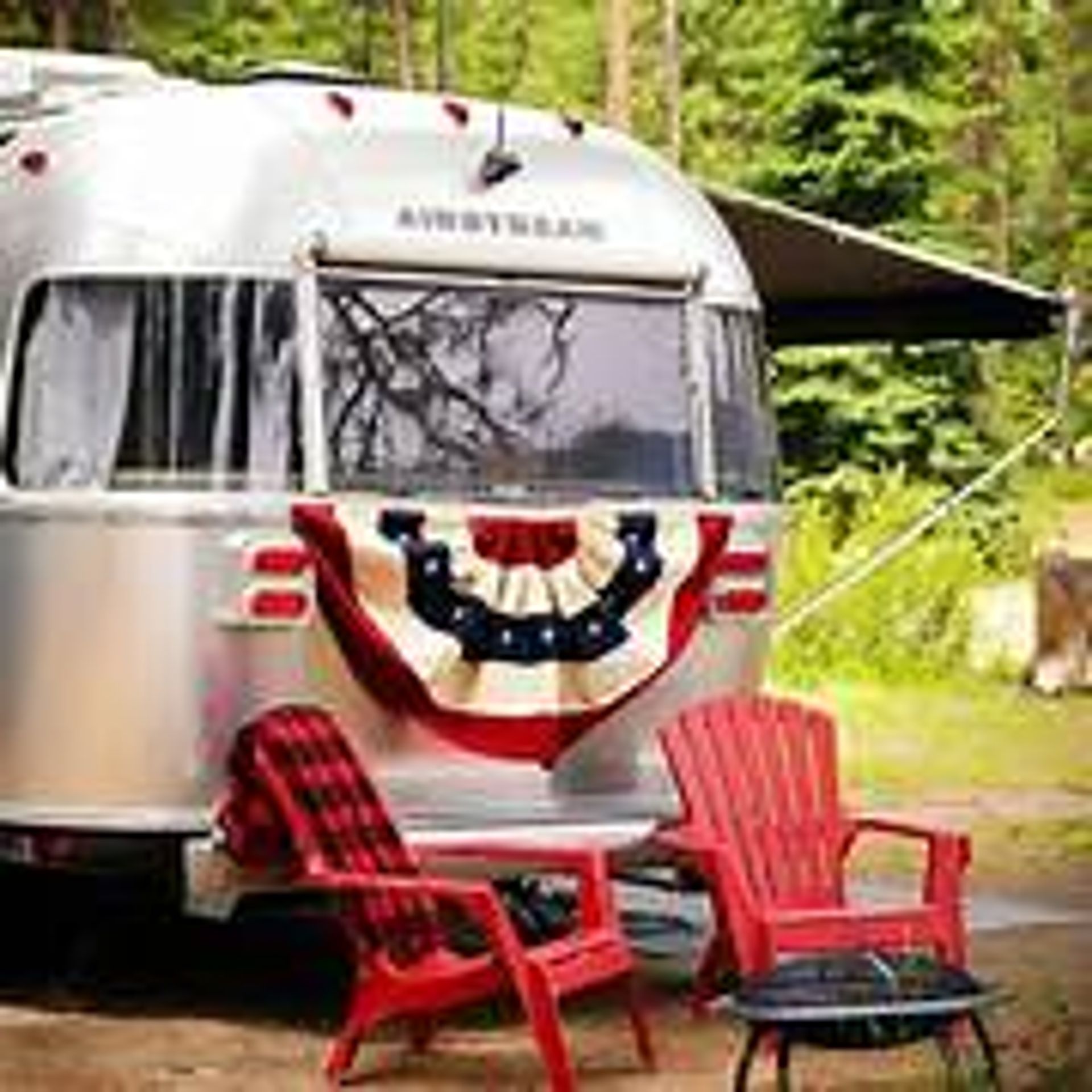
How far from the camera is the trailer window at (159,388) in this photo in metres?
9.08

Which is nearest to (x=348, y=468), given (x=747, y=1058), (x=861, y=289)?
(x=747, y=1058)

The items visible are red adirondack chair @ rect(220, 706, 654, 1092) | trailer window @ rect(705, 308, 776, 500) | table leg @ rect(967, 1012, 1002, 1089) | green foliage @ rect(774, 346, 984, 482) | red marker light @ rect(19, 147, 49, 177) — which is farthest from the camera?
green foliage @ rect(774, 346, 984, 482)

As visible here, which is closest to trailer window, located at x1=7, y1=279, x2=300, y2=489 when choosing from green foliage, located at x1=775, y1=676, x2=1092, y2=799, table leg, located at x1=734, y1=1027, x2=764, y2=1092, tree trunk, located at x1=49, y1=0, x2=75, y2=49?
table leg, located at x1=734, y1=1027, x2=764, y2=1092

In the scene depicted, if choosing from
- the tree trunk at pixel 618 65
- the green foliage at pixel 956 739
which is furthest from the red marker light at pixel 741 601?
the tree trunk at pixel 618 65

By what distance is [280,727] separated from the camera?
29.4 ft

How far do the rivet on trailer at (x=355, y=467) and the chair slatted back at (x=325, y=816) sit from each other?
0.11 m

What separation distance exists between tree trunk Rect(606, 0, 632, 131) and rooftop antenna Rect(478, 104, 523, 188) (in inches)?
773

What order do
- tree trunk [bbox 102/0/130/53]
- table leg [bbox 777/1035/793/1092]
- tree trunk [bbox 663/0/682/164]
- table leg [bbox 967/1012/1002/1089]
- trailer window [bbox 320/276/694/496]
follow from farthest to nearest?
1. tree trunk [bbox 663/0/682/164]
2. tree trunk [bbox 102/0/130/53]
3. trailer window [bbox 320/276/694/496]
4. table leg [bbox 967/1012/1002/1089]
5. table leg [bbox 777/1035/793/1092]

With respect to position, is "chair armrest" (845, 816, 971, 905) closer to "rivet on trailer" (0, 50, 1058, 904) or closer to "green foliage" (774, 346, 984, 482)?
"rivet on trailer" (0, 50, 1058, 904)

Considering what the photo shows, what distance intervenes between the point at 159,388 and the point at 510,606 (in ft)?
4.18

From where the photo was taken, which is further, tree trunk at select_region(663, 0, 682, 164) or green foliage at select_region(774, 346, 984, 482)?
tree trunk at select_region(663, 0, 682, 164)

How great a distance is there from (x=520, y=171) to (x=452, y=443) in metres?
0.99

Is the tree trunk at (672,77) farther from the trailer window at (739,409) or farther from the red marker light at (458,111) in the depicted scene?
the red marker light at (458,111)

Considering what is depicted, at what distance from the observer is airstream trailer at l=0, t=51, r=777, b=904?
29.7ft
